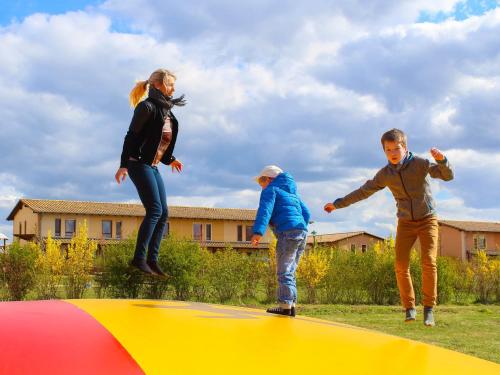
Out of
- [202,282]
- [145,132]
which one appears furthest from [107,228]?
[145,132]

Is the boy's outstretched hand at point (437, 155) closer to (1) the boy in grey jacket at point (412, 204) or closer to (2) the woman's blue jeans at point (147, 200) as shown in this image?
(1) the boy in grey jacket at point (412, 204)

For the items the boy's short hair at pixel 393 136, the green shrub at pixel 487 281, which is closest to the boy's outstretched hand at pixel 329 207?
A: the boy's short hair at pixel 393 136

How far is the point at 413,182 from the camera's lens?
5.75 meters

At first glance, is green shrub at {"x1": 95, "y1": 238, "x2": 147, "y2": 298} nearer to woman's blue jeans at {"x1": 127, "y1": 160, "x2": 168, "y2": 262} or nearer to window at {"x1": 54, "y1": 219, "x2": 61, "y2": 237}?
woman's blue jeans at {"x1": 127, "y1": 160, "x2": 168, "y2": 262}

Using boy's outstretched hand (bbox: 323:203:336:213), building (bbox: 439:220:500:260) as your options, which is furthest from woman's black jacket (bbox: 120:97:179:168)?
building (bbox: 439:220:500:260)

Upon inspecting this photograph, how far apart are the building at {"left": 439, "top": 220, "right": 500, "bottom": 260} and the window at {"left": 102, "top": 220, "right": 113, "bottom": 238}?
28.1 m

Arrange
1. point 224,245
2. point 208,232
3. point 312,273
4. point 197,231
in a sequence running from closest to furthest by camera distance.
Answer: point 312,273, point 224,245, point 197,231, point 208,232

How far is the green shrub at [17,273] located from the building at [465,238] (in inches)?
1677

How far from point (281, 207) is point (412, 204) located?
1.28 m

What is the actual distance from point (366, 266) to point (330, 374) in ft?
58.4

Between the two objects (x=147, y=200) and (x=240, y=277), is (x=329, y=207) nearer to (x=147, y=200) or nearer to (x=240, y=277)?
(x=147, y=200)

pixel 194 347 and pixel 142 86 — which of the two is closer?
pixel 194 347

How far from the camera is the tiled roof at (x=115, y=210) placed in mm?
44531

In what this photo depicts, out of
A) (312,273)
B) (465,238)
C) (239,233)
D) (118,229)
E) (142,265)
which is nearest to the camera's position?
(142,265)
